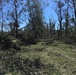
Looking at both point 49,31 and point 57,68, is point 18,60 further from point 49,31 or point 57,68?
point 49,31

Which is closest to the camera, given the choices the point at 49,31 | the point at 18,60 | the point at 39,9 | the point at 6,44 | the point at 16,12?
the point at 18,60

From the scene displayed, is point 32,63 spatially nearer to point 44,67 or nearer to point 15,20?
point 44,67

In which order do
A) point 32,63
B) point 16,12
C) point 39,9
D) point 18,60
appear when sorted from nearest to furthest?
point 32,63 < point 18,60 < point 16,12 < point 39,9

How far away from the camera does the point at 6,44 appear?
819 inches

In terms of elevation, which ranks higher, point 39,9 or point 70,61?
point 39,9

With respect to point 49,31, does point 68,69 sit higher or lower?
lower

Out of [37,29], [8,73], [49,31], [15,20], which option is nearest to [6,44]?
[8,73]

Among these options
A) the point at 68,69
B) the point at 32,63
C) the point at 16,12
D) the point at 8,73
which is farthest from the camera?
the point at 16,12

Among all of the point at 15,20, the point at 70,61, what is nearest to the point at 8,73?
the point at 70,61

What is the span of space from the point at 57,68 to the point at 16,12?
2529 centimetres

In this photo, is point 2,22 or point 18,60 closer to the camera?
point 18,60

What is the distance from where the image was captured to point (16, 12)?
34.9 metres

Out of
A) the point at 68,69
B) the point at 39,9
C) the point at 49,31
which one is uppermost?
the point at 39,9

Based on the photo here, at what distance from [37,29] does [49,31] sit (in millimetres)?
17162
